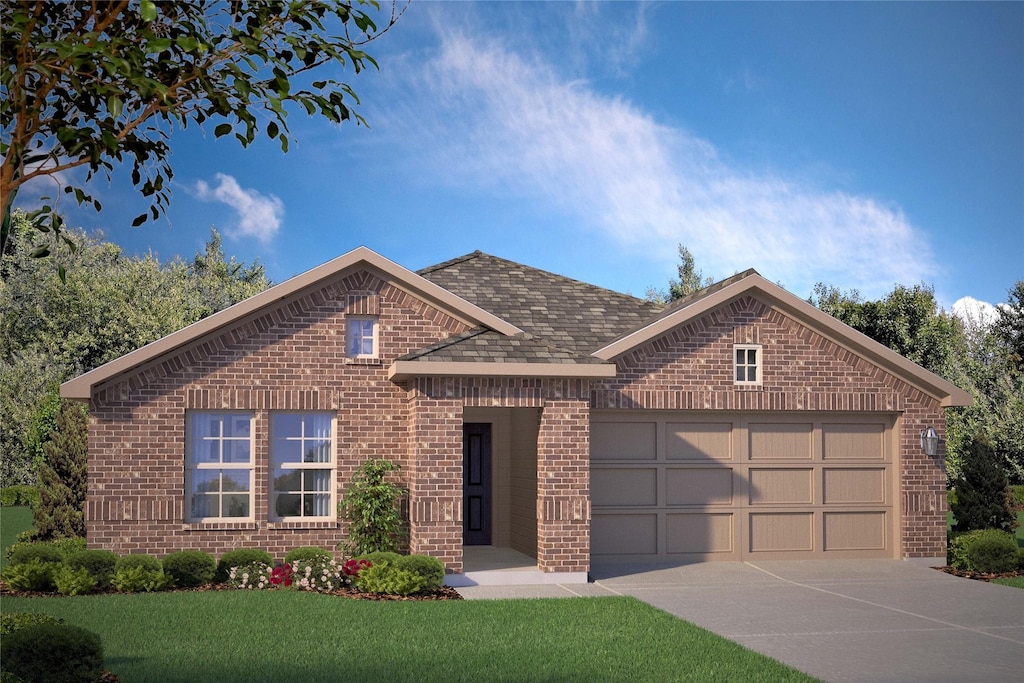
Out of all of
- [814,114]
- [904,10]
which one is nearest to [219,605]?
[904,10]

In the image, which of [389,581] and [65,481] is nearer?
[389,581]

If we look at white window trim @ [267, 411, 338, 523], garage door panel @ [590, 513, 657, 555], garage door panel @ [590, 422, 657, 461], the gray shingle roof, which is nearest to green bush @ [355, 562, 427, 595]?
white window trim @ [267, 411, 338, 523]

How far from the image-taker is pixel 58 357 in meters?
38.6

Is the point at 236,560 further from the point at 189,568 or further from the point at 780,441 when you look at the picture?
the point at 780,441

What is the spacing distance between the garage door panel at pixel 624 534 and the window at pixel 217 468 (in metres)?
5.56

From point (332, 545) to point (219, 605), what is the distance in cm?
309

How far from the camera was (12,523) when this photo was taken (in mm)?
27562

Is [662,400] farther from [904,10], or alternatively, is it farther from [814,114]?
[814,114]

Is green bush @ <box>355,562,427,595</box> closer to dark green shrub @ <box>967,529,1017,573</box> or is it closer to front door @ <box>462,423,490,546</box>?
front door @ <box>462,423,490,546</box>

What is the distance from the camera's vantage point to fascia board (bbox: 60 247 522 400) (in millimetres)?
15578

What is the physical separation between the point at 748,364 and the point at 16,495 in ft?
85.5

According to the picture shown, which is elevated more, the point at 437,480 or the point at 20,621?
the point at 437,480

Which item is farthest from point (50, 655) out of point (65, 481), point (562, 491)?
point (65, 481)

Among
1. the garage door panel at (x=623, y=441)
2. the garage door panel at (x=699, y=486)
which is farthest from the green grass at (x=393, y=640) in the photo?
the garage door panel at (x=699, y=486)
